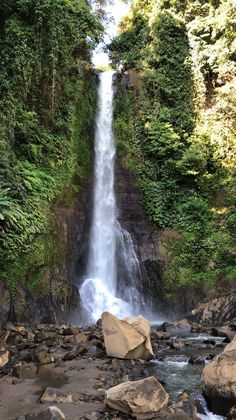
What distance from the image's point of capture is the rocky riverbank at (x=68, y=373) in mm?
5719

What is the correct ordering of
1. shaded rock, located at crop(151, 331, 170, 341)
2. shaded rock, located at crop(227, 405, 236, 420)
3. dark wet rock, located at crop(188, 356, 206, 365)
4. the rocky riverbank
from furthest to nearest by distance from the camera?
shaded rock, located at crop(151, 331, 170, 341) → dark wet rock, located at crop(188, 356, 206, 365) → the rocky riverbank → shaded rock, located at crop(227, 405, 236, 420)

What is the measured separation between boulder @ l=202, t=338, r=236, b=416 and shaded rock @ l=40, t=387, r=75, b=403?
209cm

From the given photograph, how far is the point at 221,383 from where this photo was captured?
6035mm

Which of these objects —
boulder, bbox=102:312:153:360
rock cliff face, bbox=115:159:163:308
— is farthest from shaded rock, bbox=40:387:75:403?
rock cliff face, bbox=115:159:163:308

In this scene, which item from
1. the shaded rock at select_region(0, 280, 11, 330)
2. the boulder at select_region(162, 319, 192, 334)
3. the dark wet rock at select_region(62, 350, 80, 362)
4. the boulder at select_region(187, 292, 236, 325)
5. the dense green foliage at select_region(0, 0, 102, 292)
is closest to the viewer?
the dark wet rock at select_region(62, 350, 80, 362)

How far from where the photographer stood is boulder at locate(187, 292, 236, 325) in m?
14.5

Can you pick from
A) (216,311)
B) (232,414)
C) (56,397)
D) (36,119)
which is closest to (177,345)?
(232,414)

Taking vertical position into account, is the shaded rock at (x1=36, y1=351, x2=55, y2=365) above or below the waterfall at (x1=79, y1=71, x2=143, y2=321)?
below

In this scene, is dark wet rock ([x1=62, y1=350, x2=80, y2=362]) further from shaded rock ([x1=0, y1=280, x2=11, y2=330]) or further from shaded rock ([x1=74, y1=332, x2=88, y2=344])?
shaded rock ([x1=0, y1=280, x2=11, y2=330])

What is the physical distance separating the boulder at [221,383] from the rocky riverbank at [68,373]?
0.97 ft

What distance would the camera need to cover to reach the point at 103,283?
17.3 m

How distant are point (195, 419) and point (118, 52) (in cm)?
2650

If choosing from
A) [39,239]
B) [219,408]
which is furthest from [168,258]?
[219,408]

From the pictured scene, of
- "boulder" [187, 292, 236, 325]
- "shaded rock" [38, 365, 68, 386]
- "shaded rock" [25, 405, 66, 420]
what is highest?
"boulder" [187, 292, 236, 325]
